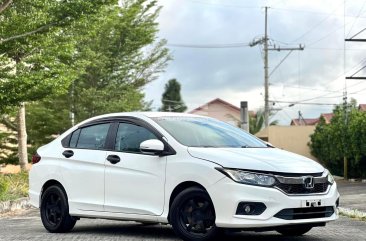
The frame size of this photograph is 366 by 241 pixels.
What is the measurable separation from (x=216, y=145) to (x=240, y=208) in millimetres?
1146

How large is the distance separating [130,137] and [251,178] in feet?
7.00

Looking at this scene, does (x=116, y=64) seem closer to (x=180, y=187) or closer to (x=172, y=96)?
(x=180, y=187)

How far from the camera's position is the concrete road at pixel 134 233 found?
872cm

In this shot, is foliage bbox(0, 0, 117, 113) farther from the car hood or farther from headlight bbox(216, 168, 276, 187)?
headlight bbox(216, 168, 276, 187)

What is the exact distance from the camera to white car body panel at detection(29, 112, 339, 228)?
24.6 feet

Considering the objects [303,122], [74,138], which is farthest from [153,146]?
[303,122]

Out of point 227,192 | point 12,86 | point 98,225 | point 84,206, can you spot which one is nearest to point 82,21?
point 12,86

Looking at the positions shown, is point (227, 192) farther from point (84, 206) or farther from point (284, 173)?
point (84, 206)

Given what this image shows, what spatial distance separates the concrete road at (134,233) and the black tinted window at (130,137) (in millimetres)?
1157

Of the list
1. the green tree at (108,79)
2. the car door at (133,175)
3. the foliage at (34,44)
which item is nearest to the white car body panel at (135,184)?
the car door at (133,175)

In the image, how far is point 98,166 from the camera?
9148mm

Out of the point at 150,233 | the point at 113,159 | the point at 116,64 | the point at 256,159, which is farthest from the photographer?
the point at 116,64

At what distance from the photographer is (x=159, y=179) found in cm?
830

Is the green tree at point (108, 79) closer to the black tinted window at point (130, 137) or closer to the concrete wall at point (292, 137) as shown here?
the concrete wall at point (292, 137)
